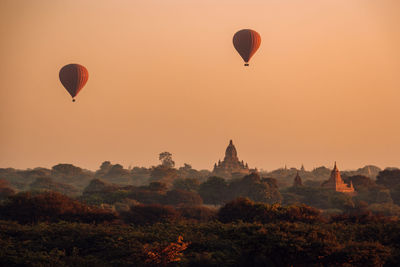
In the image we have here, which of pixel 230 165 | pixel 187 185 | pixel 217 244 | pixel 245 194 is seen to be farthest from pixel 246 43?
pixel 230 165

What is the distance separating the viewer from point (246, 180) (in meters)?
116

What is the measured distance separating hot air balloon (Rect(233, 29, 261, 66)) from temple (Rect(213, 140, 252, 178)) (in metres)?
113

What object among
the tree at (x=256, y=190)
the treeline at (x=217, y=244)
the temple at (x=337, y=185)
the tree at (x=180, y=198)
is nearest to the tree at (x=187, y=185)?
the tree at (x=256, y=190)

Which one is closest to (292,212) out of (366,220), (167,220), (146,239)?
(366,220)

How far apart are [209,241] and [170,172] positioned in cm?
14519

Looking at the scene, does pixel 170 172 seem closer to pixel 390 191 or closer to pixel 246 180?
pixel 246 180

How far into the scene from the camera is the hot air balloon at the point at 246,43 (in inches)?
3120

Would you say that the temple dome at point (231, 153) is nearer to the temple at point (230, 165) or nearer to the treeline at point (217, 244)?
the temple at point (230, 165)

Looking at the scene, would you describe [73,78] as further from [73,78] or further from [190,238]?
[190,238]

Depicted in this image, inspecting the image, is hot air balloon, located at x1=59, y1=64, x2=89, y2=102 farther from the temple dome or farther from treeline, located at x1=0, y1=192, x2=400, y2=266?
the temple dome

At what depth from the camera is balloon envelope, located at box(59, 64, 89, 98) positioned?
76500 millimetres

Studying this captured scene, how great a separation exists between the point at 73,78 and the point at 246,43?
2293cm

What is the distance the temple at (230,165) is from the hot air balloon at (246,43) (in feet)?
371

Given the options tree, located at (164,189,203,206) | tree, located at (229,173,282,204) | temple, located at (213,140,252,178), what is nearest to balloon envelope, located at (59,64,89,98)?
tree, located at (164,189,203,206)
